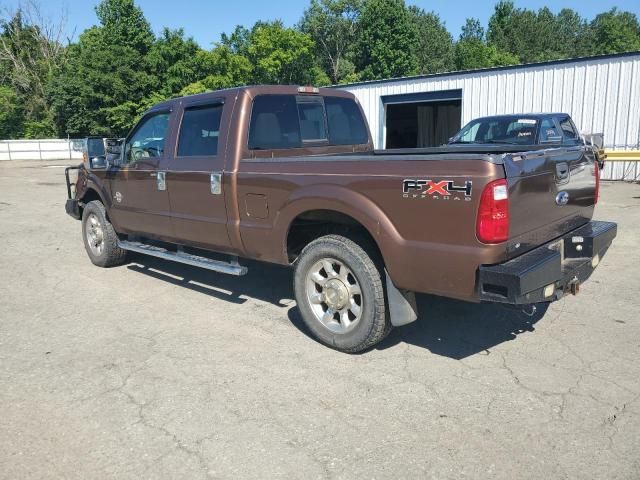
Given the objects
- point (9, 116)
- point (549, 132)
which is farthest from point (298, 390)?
point (9, 116)

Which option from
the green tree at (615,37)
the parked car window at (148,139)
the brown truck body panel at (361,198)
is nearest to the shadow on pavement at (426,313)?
the brown truck body panel at (361,198)

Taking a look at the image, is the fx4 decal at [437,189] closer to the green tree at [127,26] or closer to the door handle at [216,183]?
the door handle at [216,183]

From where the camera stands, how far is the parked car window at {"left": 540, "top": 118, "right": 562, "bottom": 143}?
391 inches

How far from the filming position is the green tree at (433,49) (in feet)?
247

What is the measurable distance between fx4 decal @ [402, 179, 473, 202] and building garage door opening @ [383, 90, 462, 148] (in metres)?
17.2

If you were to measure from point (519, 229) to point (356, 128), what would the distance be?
2.79 metres

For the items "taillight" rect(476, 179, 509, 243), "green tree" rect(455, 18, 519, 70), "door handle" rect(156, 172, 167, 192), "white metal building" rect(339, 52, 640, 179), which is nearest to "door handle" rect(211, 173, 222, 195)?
"door handle" rect(156, 172, 167, 192)

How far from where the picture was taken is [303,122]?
17.4 ft

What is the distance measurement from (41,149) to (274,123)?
40.9 metres

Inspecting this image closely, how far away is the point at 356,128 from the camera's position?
5.89m

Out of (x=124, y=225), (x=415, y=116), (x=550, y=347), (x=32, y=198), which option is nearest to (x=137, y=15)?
(x=415, y=116)

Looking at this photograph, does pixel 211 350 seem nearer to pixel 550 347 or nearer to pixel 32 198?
pixel 550 347

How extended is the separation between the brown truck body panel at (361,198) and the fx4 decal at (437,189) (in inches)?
0.4

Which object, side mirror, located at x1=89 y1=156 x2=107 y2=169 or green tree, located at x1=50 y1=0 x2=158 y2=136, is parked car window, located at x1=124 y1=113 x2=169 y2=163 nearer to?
side mirror, located at x1=89 y1=156 x2=107 y2=169
